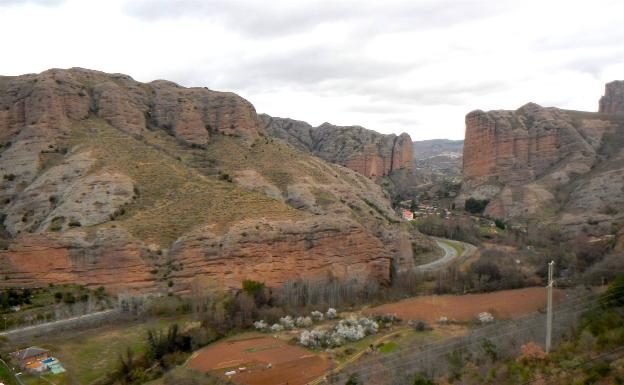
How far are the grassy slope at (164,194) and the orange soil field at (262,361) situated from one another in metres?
10.7

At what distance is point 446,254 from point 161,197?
1440 inches

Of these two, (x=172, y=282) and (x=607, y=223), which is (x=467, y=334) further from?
(x=607, y=223)

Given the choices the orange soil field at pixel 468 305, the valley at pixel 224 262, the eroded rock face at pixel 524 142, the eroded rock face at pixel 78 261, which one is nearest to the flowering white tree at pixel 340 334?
the valley at pixel 224 262

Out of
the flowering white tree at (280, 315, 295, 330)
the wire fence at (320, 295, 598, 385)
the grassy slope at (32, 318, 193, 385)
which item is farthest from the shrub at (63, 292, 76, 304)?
the wire fence at (320, 295, 598, 385)

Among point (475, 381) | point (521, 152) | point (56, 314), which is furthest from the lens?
point (521, 152)

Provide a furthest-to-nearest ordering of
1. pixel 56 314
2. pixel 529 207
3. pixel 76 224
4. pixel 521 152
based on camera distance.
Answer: pixel 521 152 < pixel 529 207 < pixel 76 224 < pixel 56 314

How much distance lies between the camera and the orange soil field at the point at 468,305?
44969 mm

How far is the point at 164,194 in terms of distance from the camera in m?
50.5

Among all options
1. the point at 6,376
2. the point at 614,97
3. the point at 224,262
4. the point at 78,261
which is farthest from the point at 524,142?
the point at 6,376

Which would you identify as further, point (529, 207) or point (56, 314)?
point (529, 207)

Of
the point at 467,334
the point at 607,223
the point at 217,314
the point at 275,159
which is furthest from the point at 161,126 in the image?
the point at 607,223

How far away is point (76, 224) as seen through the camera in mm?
44500

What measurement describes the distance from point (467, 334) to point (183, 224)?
75.2 feet

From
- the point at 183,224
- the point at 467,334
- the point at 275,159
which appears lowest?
the point at 467,334
